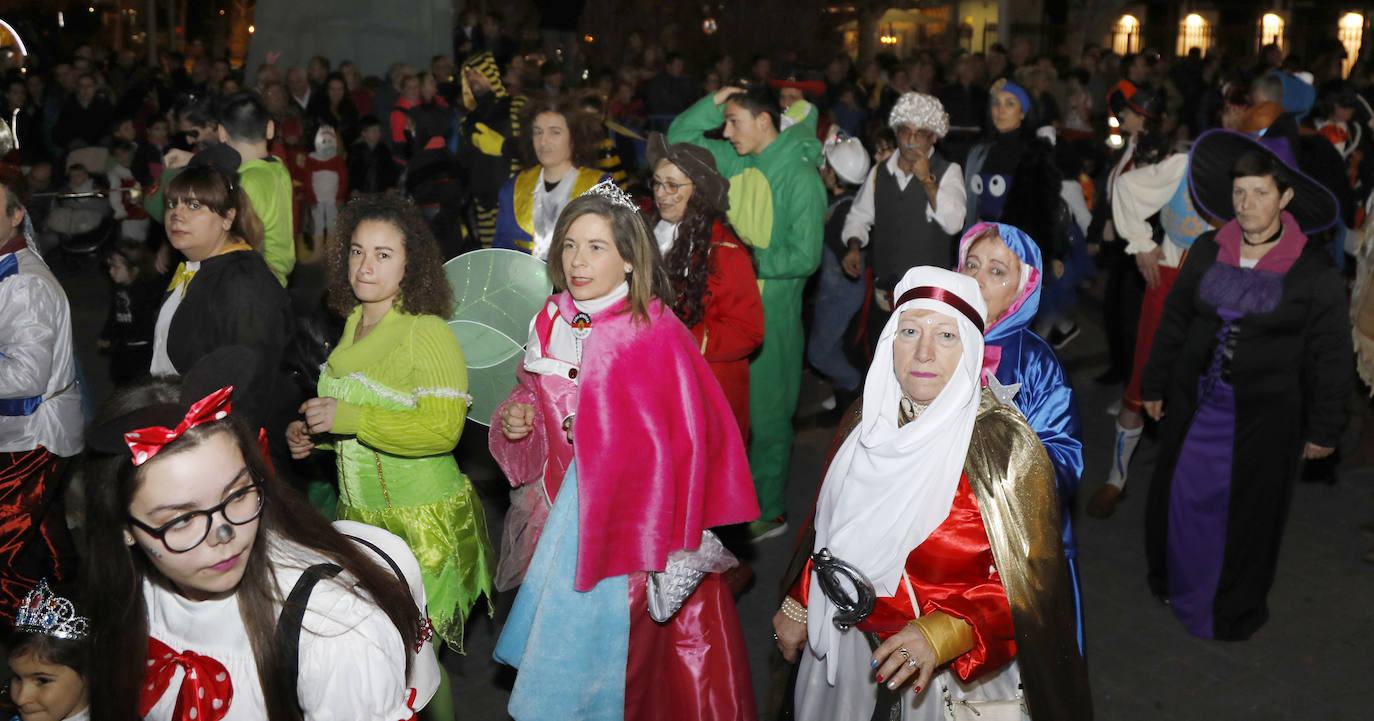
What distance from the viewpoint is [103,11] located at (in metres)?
26.2

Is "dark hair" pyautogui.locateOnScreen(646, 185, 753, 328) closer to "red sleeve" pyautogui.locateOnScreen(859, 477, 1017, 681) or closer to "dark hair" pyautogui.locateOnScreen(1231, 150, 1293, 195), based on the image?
"dark hair" pyautogui.locateOnScreen(1231, 150, 1293, 195)

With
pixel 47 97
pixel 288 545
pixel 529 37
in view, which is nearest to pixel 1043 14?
pixel 529 37

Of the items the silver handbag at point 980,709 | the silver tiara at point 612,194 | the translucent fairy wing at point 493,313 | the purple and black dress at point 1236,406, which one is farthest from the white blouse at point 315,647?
the purple and black dress at point 1236,406

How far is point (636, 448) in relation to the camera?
3.70 meters

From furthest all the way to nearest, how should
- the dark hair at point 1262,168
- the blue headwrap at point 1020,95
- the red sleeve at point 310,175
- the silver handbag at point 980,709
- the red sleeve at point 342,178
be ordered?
1. the red sleeve at point 342,178
2. the red sleeve at point 310,175
3. the blue headwrap at point 1020,95
4. the dark hair at point 1262,168
5. the silver handbag at point 980,709

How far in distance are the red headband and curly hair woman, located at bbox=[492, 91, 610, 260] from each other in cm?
335

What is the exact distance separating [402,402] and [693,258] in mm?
1765

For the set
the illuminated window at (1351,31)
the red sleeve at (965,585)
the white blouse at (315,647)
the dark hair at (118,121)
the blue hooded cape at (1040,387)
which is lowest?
the red sleeve at (965,585)

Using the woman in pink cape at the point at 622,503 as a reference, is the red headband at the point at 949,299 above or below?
above

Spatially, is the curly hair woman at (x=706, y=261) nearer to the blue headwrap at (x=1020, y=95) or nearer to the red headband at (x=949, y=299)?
the red headband at (x=949, y=299)

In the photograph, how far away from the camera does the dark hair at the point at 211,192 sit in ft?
14.3

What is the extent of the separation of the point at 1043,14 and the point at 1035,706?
3325 centimetres

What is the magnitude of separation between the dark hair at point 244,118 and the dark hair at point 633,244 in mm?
2603

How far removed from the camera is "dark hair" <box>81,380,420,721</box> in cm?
216
